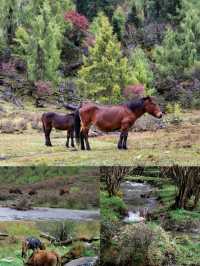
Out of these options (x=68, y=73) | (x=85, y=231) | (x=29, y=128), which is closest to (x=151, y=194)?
(x=85, y=231)

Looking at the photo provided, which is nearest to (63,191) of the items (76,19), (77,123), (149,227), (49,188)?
(49,188)

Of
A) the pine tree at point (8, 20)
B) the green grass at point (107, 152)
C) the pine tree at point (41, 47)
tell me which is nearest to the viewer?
the green grass at point (107, 152)

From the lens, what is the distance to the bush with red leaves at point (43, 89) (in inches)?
987

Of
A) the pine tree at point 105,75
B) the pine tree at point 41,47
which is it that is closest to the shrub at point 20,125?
the pine tree at point 105,75

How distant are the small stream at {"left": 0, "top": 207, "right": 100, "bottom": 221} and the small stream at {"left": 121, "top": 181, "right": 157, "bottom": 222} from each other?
56cm

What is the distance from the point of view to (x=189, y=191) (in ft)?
30.3

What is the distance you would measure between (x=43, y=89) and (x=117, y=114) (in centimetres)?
1490

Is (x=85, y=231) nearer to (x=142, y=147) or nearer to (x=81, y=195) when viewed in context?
(x=81, y=195)

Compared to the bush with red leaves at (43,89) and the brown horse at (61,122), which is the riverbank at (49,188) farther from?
the bush with red leaves at (43,89)

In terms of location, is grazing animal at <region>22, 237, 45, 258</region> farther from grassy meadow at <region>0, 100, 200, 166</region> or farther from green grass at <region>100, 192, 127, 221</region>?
grassy meadow at <region>0, 100, 200, 166</region>

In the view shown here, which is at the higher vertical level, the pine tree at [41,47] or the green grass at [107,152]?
the pine tree at [41,47]

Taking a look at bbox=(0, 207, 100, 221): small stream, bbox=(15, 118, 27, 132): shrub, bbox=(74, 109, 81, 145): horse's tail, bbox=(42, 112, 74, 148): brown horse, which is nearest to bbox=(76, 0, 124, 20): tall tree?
bbox=(15, 118, 27, 132): shrub

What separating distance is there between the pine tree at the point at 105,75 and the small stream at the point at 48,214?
14181 millimetres

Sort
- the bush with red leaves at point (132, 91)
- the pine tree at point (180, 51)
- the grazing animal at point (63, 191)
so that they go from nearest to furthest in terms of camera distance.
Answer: the grazing animal at point (63, 191) < the bush with red leaves at point (132, 91) < the pine tree at point (180, 51)
